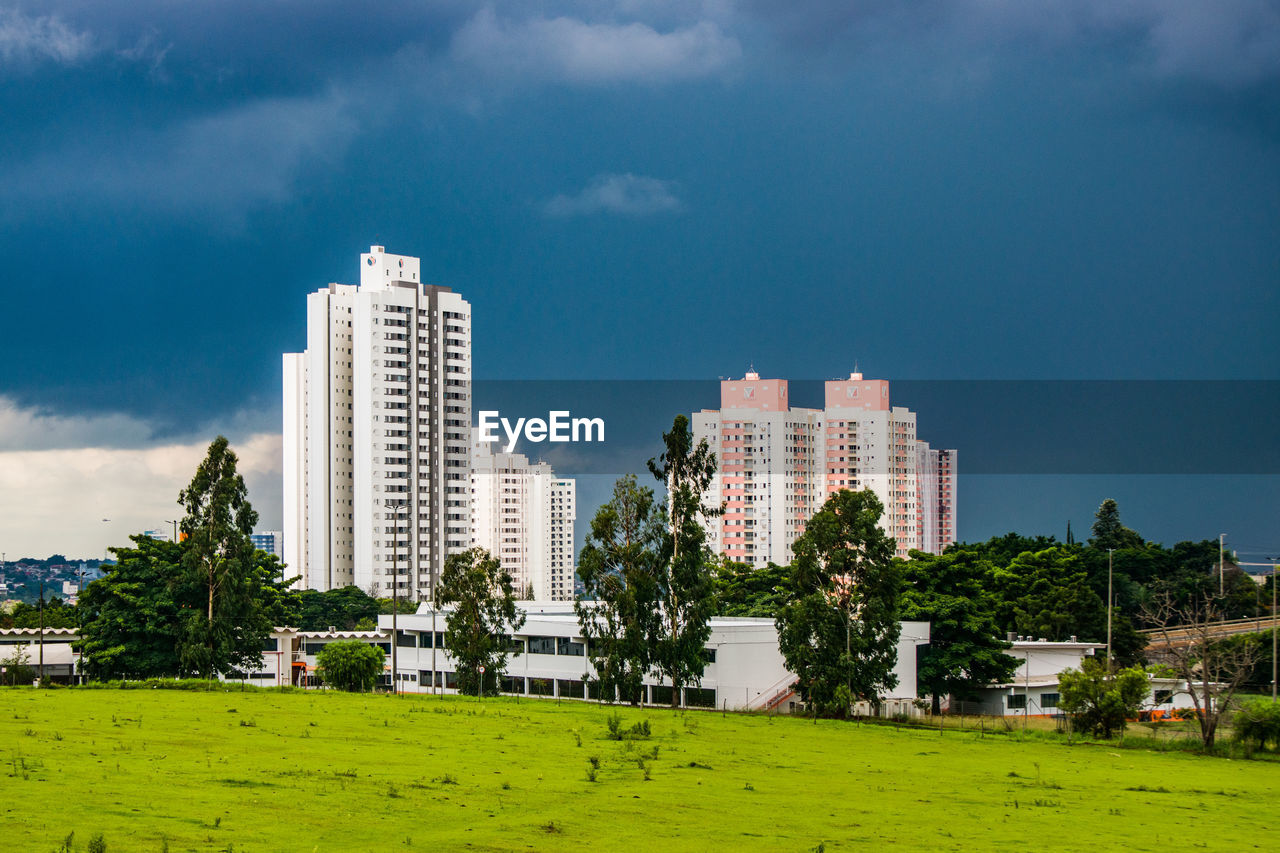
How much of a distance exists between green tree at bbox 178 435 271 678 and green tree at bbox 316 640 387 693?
3290 mm

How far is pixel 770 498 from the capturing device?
15138cm

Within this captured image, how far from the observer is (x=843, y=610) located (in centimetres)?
4531

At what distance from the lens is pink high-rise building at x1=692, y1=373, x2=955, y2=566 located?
150625mm

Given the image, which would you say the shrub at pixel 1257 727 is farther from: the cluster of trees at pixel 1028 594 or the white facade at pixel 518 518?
the white facade at pixel 518 518

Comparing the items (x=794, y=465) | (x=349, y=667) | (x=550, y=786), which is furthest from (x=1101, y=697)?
(x=794, y=465)

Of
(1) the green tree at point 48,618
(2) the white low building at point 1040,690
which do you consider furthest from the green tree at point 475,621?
(1) the green tree at point 48,618

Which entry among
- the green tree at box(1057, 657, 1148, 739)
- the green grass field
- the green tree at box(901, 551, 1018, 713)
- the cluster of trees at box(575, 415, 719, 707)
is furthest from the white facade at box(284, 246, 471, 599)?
the green tree at box(1057, 657, 1148, 739)

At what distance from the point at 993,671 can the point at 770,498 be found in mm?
91715

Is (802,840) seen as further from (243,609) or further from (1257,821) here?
(243,609)

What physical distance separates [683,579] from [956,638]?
1868 cm

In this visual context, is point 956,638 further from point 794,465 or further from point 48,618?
point 794,465

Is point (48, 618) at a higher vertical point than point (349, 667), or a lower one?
lower

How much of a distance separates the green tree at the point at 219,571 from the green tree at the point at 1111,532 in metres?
82.5

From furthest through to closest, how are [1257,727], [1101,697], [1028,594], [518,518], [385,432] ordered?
[518,518] < [385,432] < [1028,594] < [1101,697] < [1257,727]
